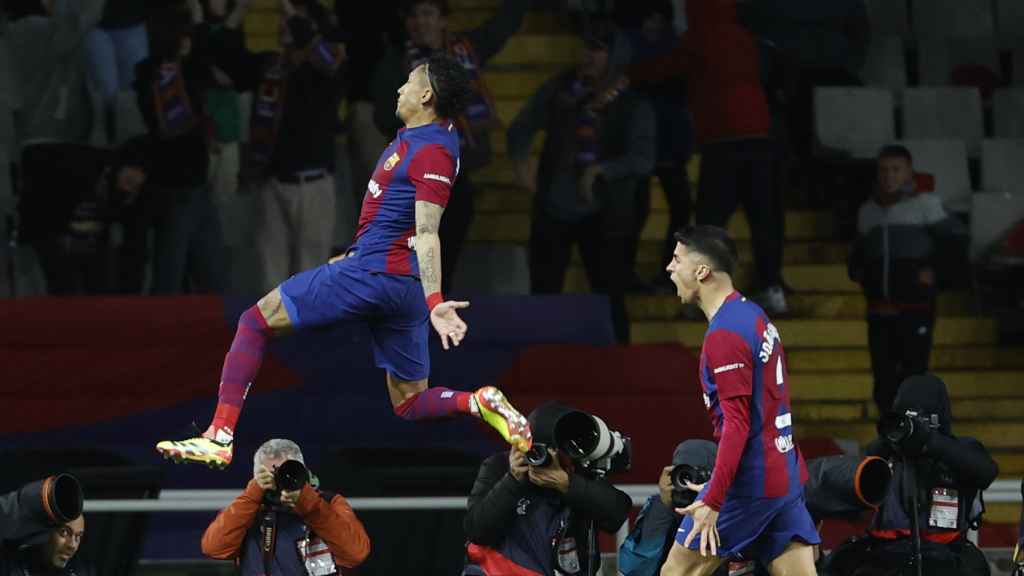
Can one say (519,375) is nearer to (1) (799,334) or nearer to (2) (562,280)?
(2) (562,280)

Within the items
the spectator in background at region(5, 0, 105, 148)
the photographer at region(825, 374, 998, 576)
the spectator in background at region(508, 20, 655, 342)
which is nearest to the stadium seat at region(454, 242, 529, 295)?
the spectator in background at region(508, 20, 655, 342)

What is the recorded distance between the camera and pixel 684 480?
25.8 feet

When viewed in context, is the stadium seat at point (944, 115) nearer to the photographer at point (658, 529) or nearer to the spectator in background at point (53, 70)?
the spectator in background at point (53, 70)

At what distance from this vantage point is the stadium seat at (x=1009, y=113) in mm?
14656

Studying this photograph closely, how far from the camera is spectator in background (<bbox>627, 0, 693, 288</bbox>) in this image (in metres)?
12.5

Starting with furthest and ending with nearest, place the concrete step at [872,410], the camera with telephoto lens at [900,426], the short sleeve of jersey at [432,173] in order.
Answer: the concrete step at [872,410], the camera with telephoto lens at [900,426], the short sleeve of jersey at [432,173]

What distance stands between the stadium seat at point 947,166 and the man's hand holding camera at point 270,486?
6312 millimetres

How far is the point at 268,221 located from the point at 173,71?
949 millimetres

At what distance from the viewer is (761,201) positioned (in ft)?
40.6

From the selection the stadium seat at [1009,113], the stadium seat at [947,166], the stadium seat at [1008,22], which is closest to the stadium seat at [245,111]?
the stadium seat at [947,166]

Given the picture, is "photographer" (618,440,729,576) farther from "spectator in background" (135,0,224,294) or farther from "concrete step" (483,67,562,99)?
"concrete step" (483,67,562,99)

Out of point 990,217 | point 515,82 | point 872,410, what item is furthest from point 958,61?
point 872,410

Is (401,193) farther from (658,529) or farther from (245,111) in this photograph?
(245,111)

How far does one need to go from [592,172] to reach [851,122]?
2589 mm
